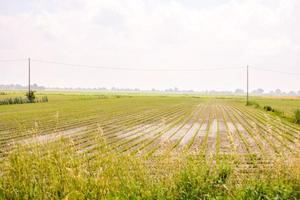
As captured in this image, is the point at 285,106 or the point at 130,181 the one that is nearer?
the point at 130,181

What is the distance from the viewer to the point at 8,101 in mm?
40250

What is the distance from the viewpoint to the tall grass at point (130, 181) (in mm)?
4062

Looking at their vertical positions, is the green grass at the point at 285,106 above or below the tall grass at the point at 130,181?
below

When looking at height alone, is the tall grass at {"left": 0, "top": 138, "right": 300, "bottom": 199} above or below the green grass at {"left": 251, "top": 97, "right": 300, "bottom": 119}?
above

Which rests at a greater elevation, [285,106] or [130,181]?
[130,181]

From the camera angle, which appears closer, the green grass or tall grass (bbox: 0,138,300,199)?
tall grass (bbox: 0,138,300,199)

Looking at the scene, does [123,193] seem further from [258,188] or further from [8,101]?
[8,101]

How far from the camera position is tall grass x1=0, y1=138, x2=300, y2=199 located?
4.06m

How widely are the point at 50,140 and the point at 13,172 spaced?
1.23 m

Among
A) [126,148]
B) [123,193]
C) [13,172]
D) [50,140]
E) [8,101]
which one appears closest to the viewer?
[123,193]

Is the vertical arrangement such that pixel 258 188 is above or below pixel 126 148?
above

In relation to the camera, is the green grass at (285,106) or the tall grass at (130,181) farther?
the green grass at (285,106)

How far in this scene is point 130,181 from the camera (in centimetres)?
432

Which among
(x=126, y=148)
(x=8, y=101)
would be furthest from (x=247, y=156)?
(x=8, y=101)
